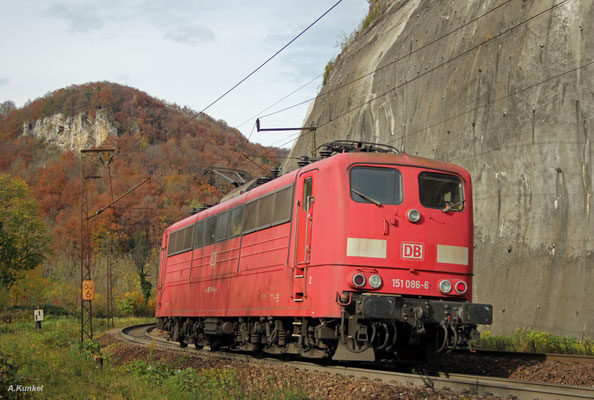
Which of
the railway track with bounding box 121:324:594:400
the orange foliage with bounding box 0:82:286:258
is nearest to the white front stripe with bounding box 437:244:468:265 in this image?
the railway track with bounding box 121:324:594:400

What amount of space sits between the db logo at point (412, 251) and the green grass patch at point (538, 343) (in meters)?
6.27

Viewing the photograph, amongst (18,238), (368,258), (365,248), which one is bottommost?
(368,258)

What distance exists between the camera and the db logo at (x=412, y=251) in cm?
1156

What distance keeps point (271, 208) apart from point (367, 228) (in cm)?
325

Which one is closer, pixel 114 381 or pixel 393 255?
pixel 393 255

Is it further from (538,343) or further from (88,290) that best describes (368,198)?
(88,290)

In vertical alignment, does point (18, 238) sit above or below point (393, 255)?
above

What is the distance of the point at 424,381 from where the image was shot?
32.4 feet

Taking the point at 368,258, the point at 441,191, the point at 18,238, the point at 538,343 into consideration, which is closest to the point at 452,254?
the point at 441,191

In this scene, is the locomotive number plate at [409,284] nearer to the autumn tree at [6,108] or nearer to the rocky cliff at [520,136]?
the rocky cliff at [520,136]

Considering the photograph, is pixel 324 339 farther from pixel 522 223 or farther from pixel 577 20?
pixel 577 20

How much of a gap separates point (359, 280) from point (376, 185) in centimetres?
174

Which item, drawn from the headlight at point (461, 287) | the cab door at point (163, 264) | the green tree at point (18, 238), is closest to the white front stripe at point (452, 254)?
the headlight at point (461, 287)

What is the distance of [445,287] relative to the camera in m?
11.7
